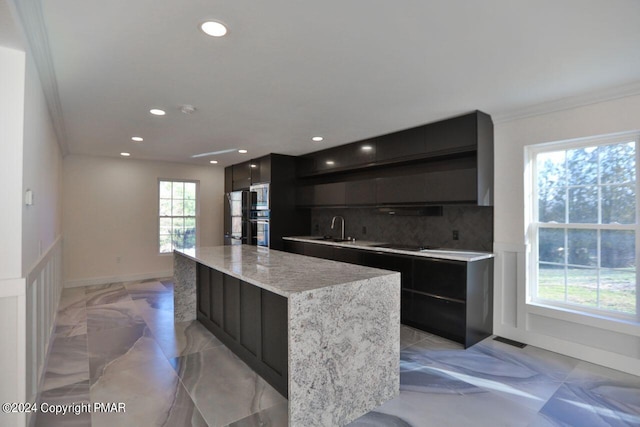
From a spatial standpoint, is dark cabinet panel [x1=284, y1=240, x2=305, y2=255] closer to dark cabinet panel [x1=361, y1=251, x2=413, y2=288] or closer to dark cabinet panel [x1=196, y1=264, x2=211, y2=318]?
dark cabinet panel [x1=361, y1=251, x2=413, y2=288]

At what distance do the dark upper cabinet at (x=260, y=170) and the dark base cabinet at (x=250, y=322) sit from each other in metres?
2.38

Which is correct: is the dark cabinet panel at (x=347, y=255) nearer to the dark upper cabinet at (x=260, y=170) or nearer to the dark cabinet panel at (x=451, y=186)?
the dark cabinet panel at (x=451, y=186)

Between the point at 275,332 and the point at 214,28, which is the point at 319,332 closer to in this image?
the point at 275,332

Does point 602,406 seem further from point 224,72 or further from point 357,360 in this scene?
point 224,72

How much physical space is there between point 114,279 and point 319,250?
396 centimetres

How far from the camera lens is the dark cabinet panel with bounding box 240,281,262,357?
2562 mm

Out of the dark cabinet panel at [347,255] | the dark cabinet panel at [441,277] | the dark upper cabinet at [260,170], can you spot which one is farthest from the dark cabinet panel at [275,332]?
the dark upper cabinet at [260,170]

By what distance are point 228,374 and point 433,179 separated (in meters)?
2.84

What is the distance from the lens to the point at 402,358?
9.52ft

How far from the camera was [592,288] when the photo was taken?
2969 millimetres

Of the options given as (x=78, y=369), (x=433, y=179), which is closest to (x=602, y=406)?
(x=433, y=179)

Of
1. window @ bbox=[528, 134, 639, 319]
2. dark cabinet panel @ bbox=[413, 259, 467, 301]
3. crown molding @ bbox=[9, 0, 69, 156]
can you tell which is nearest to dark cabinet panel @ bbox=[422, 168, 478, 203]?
window @ bbox=[528, 134, 639, 319]

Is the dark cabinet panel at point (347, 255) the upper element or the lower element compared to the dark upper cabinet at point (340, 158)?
lower

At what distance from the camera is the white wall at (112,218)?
5703 mm
